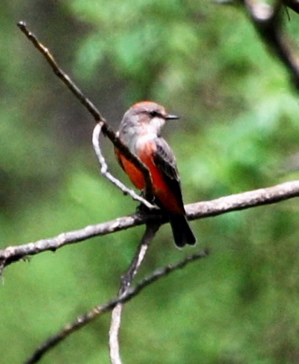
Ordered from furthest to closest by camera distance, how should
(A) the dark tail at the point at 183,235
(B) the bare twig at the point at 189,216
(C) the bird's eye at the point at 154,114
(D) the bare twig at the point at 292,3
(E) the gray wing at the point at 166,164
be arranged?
1. (C) the bird's eye at the point at 154,114
2. (A) the dark tail at the point at 183,235
3. (E) the gray wing at the point at 166,164
4. (B) the bare twig at the point at 189,216
5. (D) the bare twig at the point at 292,3

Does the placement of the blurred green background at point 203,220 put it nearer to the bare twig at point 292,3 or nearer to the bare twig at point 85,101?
the bare twig at point 85,101

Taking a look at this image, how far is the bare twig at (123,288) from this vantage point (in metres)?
3.22

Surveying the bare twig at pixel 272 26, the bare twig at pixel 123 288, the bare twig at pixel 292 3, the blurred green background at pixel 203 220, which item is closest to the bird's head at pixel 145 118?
the blurred green background at pixel 203 220

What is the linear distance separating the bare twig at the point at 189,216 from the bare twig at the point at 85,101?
152mm

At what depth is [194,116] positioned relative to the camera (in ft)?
27.1

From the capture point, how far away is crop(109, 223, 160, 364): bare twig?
127 inches

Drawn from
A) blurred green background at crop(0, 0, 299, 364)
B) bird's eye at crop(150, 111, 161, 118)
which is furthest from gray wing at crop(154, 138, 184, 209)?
blurred green background at crop(0, 0, 299, 364)

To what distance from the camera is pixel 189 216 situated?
4047 mm

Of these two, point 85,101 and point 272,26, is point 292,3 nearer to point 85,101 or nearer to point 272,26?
point 272,26

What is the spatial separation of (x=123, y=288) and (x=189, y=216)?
0.56m

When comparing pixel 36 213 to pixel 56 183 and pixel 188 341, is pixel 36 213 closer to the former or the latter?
pixel 56 183

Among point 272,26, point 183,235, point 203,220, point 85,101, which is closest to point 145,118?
point 183,235

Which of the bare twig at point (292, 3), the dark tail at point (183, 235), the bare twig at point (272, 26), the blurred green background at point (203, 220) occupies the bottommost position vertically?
the blurred green background at point (203, 220)

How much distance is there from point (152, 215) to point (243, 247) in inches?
127
